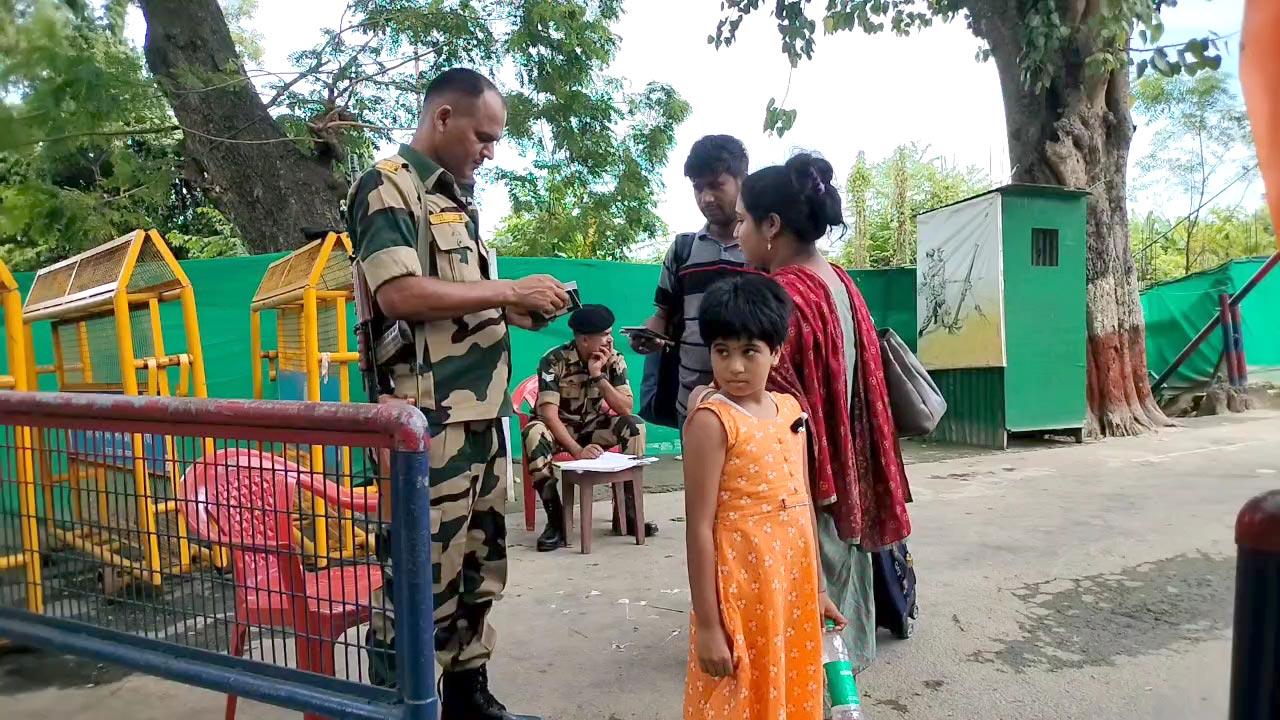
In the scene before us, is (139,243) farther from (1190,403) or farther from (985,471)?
(1190,403)

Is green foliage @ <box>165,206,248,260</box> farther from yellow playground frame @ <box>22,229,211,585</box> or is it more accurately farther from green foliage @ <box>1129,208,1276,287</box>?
green foliage @ <box>1129,208,1276,287</box>

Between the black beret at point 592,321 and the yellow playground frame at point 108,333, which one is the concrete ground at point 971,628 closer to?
the yellow playground frame at point 108,333

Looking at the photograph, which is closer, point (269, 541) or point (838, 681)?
point (269, 541)

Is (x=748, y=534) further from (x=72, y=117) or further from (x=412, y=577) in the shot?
(x=72, y=117)

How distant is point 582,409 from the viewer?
16.3ft

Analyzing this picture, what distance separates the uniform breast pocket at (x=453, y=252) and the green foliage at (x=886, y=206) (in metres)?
12.5

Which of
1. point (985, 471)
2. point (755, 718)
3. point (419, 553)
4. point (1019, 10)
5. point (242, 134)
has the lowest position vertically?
point (985, 471)

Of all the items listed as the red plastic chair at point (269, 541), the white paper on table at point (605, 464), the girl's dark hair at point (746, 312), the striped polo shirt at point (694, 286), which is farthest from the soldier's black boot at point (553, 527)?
the girl's dark hair at point (746, 312)

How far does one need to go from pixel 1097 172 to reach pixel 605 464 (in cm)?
670

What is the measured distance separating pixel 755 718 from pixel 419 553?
2.63 ft

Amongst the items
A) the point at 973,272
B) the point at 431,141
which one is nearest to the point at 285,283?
the point at 431,141

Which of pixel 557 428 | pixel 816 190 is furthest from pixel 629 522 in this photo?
pixel 816 190

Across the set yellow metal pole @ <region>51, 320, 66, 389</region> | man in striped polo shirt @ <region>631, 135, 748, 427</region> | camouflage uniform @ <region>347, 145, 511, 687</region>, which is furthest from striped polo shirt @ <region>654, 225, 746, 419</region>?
yellow metal pole @ <region>51, 320, 66, 389</region>

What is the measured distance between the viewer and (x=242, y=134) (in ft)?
19.3
